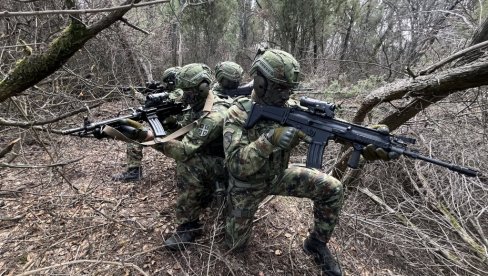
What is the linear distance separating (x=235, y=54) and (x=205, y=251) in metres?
12.8

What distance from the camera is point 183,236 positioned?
331cm

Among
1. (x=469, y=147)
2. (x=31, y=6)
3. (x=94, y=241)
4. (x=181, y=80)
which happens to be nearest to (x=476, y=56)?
(x=469, y=147)

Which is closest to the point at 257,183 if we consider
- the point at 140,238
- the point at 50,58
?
the point at 140,238

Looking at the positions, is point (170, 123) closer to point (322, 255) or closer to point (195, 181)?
point (195, 181)

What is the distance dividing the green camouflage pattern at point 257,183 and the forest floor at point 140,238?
326 mm

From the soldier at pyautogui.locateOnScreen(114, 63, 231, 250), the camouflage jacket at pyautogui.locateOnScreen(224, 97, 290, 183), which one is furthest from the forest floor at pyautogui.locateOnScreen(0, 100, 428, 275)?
the camouflage jacket at pyautogui.locateOnScreen(224, 97, 290, 183)

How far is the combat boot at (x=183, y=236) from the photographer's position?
325cm

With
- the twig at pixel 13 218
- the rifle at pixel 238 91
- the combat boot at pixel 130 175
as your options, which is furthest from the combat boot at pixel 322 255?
the twig at pixel 13 218

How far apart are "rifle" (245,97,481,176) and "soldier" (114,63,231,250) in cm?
52

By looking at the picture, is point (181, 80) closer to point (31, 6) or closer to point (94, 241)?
point (94, 241)

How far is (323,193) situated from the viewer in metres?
3.02

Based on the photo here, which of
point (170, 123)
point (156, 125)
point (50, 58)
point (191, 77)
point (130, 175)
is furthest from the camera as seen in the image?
point (130, 175)

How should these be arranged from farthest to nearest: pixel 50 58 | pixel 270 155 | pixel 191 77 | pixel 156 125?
pixel 156 125 → pixel 191 77 → pixel 270 155 → pixel 50 58

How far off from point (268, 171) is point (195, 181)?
0.82 m
